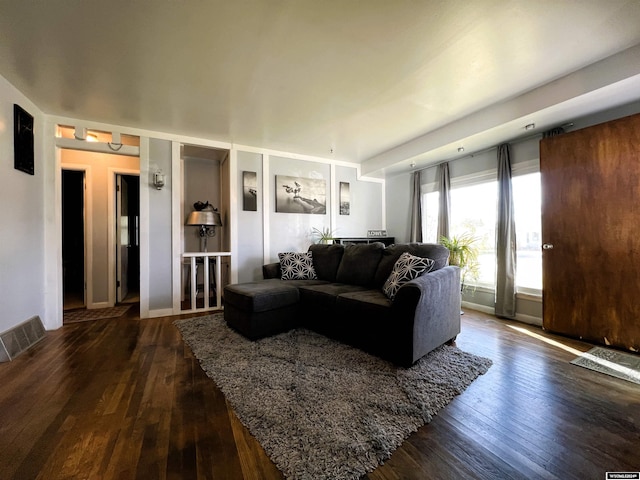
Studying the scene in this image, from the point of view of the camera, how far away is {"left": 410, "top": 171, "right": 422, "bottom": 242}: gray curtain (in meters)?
4.77

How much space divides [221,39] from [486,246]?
3.95 m

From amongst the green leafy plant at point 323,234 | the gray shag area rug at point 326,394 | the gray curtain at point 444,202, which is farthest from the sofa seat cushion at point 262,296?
the gray curtain at point 444,202

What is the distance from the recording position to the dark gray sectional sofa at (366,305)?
2035 millimetres

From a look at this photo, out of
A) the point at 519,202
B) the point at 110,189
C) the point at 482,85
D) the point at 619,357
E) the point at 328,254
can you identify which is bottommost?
the point at 619,357

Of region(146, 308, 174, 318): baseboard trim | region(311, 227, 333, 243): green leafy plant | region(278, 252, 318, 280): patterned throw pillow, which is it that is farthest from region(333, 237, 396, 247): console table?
region(146, 308, 174, 318): baseboard trim

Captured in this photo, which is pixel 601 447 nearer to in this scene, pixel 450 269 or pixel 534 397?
pixel 534 397

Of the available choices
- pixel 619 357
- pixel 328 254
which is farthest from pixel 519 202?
pixel 328 254

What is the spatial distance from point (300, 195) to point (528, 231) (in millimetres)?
3300

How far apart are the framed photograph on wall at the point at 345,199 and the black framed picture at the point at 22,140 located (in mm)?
4064

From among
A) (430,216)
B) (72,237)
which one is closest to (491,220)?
(430,216)

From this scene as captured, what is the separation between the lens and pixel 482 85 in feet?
8.32

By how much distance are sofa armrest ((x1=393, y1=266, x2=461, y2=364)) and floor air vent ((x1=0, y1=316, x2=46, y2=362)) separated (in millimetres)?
3283

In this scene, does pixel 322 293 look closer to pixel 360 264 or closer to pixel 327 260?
pixel 360 264

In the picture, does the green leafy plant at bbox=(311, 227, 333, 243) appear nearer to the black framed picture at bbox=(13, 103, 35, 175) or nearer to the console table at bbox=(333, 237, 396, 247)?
the console table at bbox=(333, 237, 396, 247)
